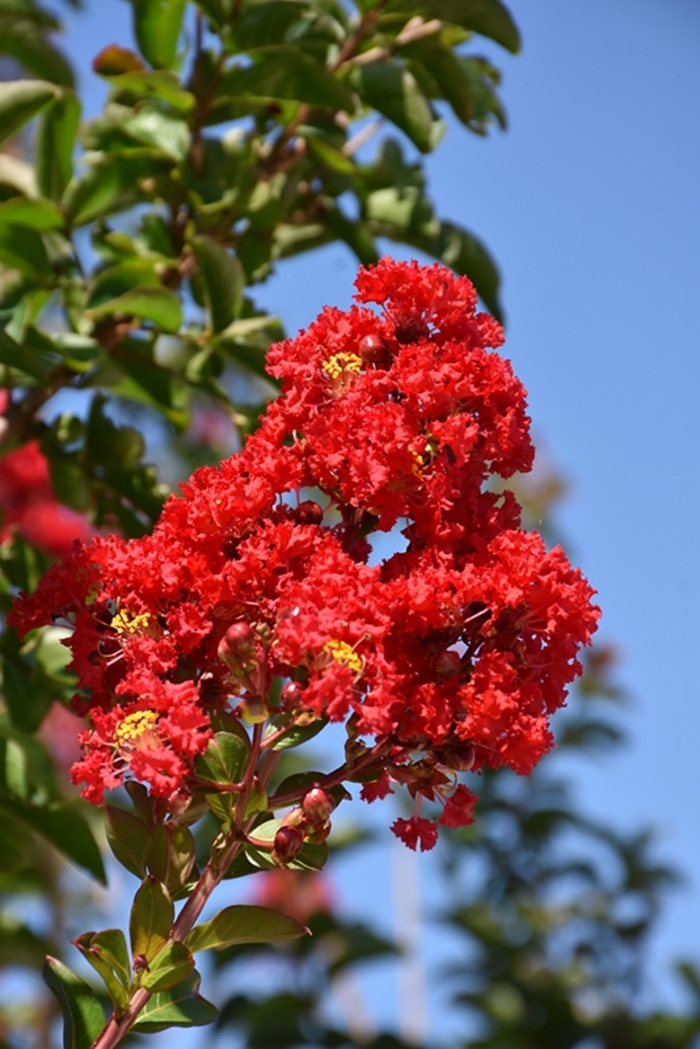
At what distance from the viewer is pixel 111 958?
1.19 meters

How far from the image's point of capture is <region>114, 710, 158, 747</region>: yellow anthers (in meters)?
1.15

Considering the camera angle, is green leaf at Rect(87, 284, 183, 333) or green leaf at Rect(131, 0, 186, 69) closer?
green leaf at Rect(87, 284, 183, 333)

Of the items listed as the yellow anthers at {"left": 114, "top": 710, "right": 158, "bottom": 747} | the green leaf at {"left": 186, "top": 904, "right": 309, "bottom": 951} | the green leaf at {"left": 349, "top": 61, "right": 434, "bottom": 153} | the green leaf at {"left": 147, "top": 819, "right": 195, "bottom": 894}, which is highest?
the green leaf at {"left": 349, "top": 61, "right": 434, "bottom": 153}

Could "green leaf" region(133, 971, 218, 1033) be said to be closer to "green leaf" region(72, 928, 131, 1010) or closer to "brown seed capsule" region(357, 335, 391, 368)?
"green leaf" region(72, 928, 131, 1010)

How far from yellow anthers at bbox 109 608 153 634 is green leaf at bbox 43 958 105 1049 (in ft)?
1.03

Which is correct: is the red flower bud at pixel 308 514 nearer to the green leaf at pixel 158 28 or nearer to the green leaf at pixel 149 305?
the green leaf at pixel 149 305

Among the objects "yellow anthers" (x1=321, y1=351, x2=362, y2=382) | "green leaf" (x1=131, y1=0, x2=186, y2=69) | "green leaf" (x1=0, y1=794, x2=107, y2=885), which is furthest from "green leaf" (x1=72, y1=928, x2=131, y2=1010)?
"green leaf" (x1=131, y1=0, x2=186, y2=69)

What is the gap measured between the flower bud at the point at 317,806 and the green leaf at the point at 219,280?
107cm

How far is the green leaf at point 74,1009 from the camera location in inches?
47.8

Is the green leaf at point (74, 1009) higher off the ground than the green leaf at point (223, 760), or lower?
lower

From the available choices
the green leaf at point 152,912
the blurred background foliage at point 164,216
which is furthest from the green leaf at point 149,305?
the green leaf at point 152,912

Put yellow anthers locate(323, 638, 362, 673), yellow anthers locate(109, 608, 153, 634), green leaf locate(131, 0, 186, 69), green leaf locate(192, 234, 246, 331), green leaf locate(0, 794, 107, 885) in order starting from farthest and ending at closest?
green leaf locate(131, 0, 186, 69) < green leaf locate(192, 234, 246, 331) < green leaf locate(0, 794, 107, 885) < yellow anthers locate(109, 608, 153, 634) < yellow anthers locate(323, 638, 362, 673)

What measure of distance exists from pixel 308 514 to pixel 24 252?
969mm

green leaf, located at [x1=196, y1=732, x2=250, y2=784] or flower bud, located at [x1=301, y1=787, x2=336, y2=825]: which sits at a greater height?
green leaf, located at [x1=196, y1=732, x2=250, y2=784]
